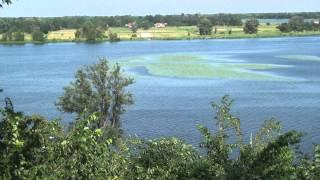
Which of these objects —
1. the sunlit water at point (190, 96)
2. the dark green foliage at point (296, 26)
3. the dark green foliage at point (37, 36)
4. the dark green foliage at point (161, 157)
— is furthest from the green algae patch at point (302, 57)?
the dark green foliage at point (161, 157)

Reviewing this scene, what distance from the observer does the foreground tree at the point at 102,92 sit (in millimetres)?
33469

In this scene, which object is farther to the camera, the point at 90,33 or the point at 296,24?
the point at 296,24

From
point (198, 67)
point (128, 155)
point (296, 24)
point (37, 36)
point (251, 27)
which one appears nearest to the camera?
point (128, 155)

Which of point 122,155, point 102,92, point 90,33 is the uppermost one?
point 122,155

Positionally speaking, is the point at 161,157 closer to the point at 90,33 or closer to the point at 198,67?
the point at 198,67

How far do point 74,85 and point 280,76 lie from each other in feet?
119

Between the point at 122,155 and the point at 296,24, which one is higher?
the point at 122,155

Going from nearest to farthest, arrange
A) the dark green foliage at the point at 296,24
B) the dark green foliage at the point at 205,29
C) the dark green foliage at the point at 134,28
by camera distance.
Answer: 1. the dark green foliage at the point at 205,29
2. the dark green foliage at the point at 296,24
3. the dark green foliage at the point at 134,28

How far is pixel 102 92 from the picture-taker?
34.4m

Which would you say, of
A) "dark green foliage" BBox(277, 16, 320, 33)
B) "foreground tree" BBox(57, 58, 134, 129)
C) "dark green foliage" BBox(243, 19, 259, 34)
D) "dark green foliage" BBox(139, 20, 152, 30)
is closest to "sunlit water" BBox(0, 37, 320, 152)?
"foreground tree" BBox(57, 58, 134, 129)

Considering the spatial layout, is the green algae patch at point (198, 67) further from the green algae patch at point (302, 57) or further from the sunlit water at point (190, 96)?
→ the green algae patch at point (302, 57)

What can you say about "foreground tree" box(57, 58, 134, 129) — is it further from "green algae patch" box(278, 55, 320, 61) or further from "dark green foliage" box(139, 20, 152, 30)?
"dark green foliage" box(139, 20, 152, 30)

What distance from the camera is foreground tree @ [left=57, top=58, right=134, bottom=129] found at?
33.5 m

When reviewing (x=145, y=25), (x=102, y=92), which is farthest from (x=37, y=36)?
(x=102, y=92)
